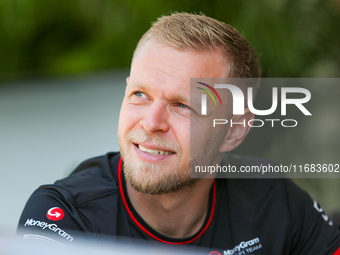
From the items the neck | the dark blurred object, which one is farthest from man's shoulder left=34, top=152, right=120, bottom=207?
the dark blurred object

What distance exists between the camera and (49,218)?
1.33 meters

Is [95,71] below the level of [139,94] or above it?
above

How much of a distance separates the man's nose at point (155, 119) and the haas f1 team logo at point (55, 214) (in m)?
0.43

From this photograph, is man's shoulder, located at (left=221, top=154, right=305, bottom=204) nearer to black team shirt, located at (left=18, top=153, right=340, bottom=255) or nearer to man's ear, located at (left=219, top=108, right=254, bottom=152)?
black team shirt, located at (left=18, top=153, right=340, bottom=255)


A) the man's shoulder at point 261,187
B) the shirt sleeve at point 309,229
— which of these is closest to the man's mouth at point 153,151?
the man's shoulder at point 261,187

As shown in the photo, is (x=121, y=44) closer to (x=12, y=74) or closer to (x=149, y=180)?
(x=12, y=74)

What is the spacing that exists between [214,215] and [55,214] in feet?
2.24

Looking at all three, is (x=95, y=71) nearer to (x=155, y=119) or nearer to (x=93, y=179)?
(x=93, y=179)

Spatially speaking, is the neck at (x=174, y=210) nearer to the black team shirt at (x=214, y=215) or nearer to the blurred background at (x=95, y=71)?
the black team shirt at (x=214, y=215)

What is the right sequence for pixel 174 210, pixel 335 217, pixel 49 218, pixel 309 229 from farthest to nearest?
pixel 335 217, pixel 309 229, pixel 174 210, pixel 49 218

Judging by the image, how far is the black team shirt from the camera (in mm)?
1374

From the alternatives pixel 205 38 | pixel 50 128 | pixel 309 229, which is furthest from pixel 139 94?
pixel 50 128

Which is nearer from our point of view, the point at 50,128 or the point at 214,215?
the point at 214,215

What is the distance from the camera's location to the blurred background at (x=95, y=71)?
294 cm
